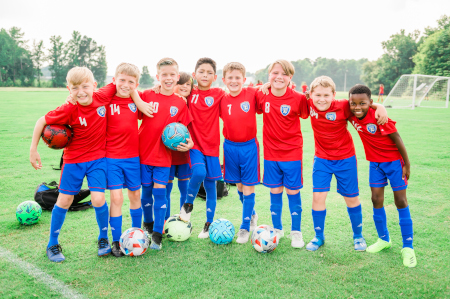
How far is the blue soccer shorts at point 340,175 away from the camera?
3809mm

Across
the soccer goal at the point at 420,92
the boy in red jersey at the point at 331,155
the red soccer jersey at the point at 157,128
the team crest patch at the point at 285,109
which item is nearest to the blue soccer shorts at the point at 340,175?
the boy in red jersey at the point at 331,155

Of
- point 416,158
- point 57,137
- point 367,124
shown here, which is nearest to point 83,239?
point 57,137

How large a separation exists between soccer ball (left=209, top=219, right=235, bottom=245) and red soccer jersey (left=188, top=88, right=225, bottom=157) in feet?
3.00

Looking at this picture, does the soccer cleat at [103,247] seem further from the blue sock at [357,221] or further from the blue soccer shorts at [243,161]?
the blue sock at [357,221]

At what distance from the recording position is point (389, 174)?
3668mm

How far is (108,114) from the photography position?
12.2 feet

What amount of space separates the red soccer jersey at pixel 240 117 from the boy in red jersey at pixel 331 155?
0.77m

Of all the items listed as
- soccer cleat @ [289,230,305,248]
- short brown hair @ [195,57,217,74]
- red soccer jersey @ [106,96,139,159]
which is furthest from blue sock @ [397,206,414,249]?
red soccer jersey @ [106,96,139,159]

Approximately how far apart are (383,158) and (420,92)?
27.5m

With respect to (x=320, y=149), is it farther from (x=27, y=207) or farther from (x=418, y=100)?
(x=418, y=100)

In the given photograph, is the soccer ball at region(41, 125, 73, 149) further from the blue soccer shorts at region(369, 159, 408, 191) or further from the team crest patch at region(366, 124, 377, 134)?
the blue soccer shorts at region(369, 159, 408, 191)

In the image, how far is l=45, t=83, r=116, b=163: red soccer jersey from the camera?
346 cm

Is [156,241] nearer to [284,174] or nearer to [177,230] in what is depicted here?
[177,230]

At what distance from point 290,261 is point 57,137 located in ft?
9.39
